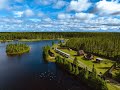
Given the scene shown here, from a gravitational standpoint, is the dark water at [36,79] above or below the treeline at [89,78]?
below

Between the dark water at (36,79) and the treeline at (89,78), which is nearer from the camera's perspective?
the treeline at (89,78)

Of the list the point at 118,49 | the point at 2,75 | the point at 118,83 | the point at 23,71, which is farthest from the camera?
the point at 118,49

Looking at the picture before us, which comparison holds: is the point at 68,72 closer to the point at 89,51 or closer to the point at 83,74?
the point at 83,74

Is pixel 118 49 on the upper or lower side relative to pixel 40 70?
upper

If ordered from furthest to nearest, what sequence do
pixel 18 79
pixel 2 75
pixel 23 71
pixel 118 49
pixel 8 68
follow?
pixel 118 49, pixel 8 68, pixel 23 71, pixel 2 75, pixel 18 79

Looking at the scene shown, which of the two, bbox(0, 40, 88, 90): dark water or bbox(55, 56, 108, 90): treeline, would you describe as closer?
bbox(55, 56, 108, 90): treeline

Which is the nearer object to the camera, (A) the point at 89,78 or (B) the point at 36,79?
(A) the point at 89,78

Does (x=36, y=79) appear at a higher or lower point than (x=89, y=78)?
lower

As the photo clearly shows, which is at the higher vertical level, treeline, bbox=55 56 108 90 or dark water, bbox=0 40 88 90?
treeline, bbox=55 56 108 90

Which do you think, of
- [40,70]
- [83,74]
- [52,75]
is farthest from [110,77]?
[40,70]

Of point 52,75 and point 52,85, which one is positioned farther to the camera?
point 52,75
